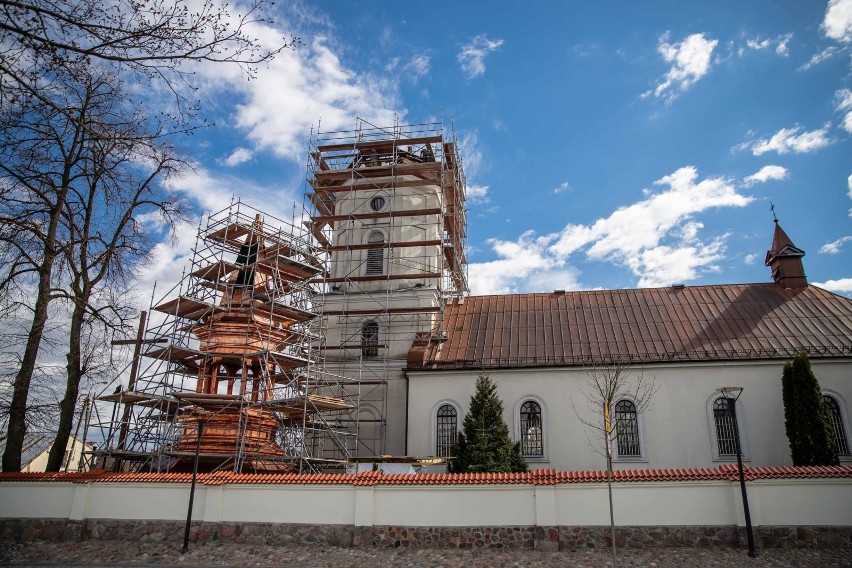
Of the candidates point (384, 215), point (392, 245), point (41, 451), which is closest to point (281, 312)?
point (392, 245)

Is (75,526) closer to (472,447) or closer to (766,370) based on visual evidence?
(472,447)

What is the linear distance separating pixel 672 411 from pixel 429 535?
460 inches

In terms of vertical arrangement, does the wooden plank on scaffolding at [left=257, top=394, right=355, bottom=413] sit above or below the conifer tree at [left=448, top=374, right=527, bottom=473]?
above

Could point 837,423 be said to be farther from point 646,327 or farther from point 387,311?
point 387,311

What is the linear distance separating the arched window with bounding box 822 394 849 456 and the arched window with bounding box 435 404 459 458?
41.8 ft

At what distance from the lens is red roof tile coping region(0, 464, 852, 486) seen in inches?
556

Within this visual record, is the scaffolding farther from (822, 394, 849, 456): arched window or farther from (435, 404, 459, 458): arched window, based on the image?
(822, 394, 849, 456): arched window

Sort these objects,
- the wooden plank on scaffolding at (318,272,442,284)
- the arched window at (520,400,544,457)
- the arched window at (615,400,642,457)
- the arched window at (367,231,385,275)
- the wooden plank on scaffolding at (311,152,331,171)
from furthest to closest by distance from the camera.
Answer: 1. the wooden plank on scaffolding at (311,152,331,171)
2. the arched window at (367,231,385,275)
3. the wooden plank on scaffolding at (318,272,442,284)
4. the arched window at (520,400,544,457)
5. the arched window at (615,400,642,457)

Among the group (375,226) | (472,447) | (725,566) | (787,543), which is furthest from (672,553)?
(375,226)

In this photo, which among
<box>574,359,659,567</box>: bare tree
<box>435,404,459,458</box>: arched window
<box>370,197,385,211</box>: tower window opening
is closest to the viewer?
<box>574,359,659,567</box>: bare tree

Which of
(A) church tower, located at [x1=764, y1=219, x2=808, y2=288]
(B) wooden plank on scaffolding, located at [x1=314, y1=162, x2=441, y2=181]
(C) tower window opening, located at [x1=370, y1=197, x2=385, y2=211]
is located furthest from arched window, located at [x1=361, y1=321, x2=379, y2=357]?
(A) church tower, located at [x1=764, y1=219, x2=808, y2=288]

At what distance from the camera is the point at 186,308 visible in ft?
74.5

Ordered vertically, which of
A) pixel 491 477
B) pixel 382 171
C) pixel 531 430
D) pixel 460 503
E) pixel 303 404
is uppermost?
pixel 382 171

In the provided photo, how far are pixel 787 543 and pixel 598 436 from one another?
8.84 m
